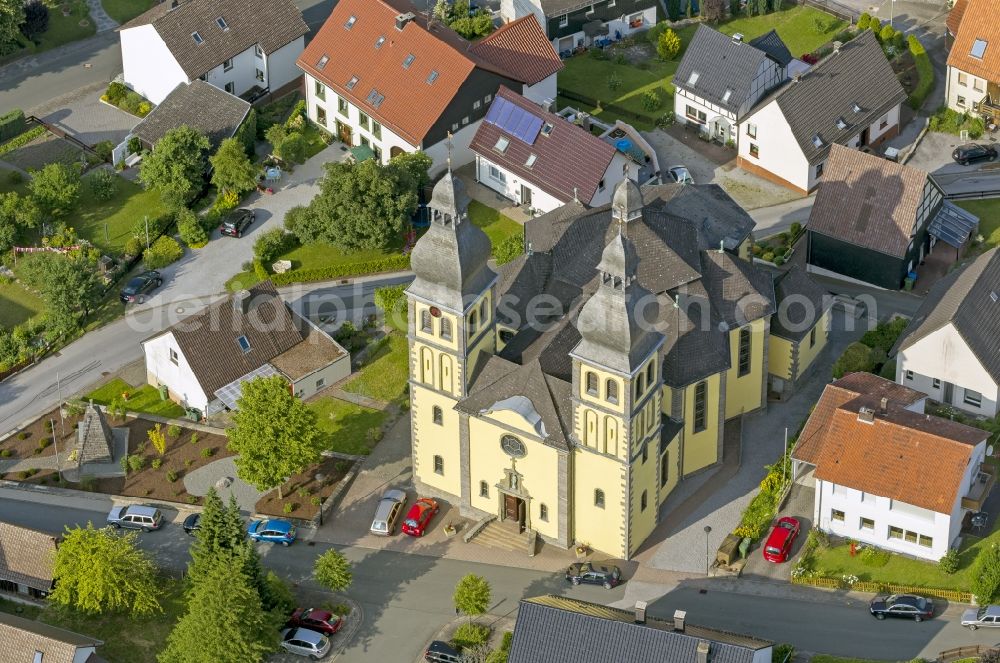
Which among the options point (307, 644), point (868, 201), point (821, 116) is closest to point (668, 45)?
point (821, 116)

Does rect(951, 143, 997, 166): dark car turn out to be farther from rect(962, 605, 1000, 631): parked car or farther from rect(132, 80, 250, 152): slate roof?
rect(132, 80, 250, 152): slate roof

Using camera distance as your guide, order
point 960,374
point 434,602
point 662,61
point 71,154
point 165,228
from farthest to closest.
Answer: point 662,61 < point 71,154 < point 165,228 < point 960,374 < point 434,602

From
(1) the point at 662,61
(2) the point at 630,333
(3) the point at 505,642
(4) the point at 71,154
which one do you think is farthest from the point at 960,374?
(4) the point at 71,154

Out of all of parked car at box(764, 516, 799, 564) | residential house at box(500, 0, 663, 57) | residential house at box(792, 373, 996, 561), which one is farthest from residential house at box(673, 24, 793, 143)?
parked car at box(764, 516, 799, 564)

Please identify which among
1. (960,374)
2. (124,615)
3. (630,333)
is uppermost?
(630,333)

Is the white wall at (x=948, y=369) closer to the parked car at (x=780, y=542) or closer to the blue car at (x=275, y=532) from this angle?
the parked car at (x=780, y=542)

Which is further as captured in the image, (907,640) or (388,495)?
(388,495)

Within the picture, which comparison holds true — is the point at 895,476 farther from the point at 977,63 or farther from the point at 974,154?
the point at 977,63

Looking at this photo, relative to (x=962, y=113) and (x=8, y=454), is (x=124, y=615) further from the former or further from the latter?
(x=962, y=113)
